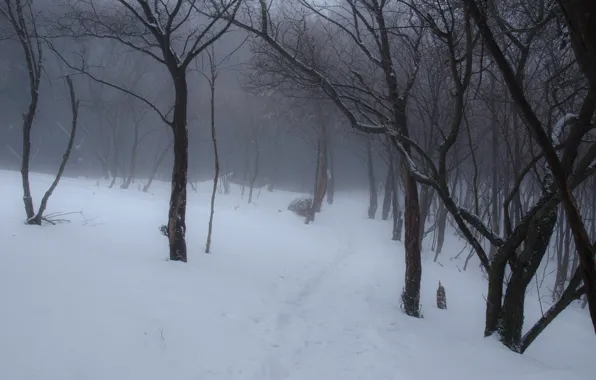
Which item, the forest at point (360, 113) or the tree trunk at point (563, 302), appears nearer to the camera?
the tree trunk at point (563, 302)

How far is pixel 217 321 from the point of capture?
5.13 meters

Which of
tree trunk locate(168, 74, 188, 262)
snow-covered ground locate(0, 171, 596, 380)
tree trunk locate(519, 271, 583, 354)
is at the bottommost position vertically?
snow-covered ground locate(0, 171, 596, 380)

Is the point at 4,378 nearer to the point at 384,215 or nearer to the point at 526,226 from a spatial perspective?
the point at 526,226

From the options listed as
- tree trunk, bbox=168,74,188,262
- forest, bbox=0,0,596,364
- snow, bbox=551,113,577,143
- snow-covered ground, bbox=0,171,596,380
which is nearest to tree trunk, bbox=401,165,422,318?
forest, bbox=0,0,596,364

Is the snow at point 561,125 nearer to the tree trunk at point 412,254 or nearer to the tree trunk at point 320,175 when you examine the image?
the tree trunk at point 412,254

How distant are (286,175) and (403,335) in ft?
99.3

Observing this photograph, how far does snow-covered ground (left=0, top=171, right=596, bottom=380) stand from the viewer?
380 centimetres

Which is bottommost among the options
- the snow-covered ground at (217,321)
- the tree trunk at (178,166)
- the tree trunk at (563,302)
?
the snow-covered ground at (217,321)

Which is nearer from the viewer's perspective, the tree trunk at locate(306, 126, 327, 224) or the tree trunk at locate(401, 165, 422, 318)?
the tree trunk at locate(401, 165, 422, 318)

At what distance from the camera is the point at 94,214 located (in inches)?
431

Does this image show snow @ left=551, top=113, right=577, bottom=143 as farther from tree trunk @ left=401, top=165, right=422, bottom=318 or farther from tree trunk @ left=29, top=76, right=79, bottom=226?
tree trunk @ left=29, top=76, right=79, bottom=226

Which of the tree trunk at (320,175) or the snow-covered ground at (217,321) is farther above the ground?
the tree trunk at (320,175)

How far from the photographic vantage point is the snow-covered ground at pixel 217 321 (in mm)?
3805

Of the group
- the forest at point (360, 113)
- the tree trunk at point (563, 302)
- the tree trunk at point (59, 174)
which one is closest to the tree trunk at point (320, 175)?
the forest at point (360, 113)
